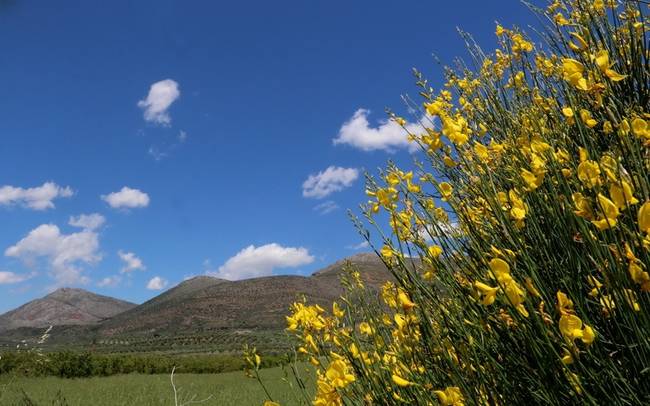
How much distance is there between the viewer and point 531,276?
114cm

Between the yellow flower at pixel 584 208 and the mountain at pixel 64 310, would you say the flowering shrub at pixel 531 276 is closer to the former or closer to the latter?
the yellow flower at pixel 584 208

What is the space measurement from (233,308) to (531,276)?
2928 inches

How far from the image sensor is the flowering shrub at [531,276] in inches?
34.7

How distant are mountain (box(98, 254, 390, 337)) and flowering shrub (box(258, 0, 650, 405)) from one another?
5819cm

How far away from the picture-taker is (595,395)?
41.3 inches

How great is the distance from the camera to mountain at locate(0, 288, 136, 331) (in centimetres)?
12731

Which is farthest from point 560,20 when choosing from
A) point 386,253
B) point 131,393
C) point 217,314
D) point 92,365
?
point 217,314

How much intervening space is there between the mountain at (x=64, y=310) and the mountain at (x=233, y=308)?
53896mm

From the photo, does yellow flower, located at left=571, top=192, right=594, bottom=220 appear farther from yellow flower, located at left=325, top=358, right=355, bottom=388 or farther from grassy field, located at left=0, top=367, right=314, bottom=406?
grassy field, located at left=0, top=367, right=314, bottom=406

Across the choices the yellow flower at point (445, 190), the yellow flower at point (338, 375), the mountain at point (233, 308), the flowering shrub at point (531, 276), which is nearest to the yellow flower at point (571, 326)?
the flowering shrub at point (531, 276)

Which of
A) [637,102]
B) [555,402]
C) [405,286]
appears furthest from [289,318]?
[637,102]

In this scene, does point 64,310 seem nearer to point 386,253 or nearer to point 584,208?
point 386,253

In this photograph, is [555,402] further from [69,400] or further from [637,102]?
[69,400]

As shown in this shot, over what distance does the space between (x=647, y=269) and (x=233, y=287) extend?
83947 millimetres
